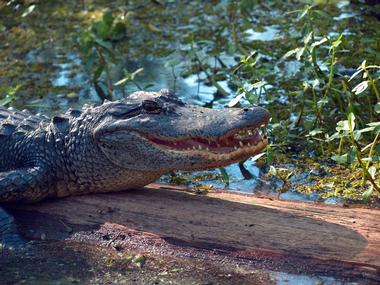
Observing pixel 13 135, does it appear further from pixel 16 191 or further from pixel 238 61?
pixel 238 61

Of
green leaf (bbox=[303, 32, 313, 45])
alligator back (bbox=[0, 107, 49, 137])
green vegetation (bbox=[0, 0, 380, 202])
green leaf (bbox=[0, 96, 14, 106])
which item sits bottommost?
green vegetation (bbox=[0, 0, 380, 202])

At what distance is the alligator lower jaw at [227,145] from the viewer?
182 inches

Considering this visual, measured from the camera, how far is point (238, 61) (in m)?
7.45

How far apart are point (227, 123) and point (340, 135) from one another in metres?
0.75

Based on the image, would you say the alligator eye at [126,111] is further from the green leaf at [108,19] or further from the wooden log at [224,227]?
the green leaf at [108,19]

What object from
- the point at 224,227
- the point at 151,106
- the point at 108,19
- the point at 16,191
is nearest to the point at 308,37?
the point at 151,106

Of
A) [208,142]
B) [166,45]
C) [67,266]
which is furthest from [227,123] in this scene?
[166,45]

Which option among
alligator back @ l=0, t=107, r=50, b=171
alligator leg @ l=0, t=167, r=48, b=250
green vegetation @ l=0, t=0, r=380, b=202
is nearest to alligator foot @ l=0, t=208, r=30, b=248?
alligator leg @ l=0, t=167, r=48, b=250

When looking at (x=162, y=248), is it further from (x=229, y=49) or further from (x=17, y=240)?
(x=229, y=49)

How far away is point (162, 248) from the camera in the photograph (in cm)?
461

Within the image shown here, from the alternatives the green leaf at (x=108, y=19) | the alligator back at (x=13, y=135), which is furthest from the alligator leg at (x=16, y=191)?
the green leaf at (x=108, y=19)

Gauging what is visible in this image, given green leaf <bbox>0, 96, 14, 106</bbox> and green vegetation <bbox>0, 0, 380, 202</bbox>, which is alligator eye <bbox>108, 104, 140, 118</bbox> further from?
green leaf <bbox>0, 96, 14, 106</bbox>

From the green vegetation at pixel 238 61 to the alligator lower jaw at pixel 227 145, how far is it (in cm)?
61

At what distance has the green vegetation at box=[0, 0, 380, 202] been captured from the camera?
5750 mm
